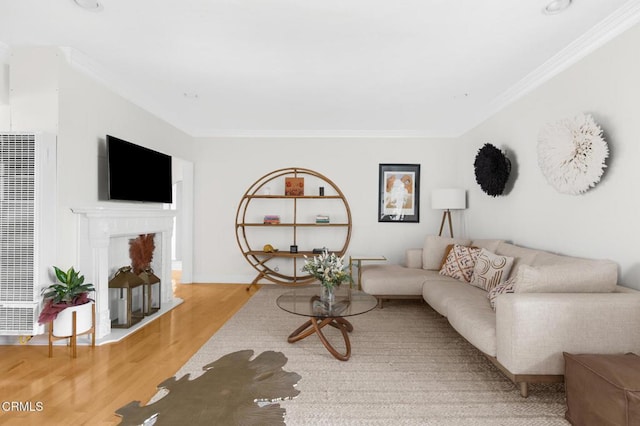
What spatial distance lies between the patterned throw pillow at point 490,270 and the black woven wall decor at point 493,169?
0.84m

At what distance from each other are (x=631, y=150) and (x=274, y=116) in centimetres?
364

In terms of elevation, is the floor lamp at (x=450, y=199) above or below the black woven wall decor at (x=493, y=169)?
below

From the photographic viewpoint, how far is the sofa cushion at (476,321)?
7.17 feet

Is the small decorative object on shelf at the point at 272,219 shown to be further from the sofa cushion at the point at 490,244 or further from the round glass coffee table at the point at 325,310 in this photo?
the sofa cushion at the point at 490,244

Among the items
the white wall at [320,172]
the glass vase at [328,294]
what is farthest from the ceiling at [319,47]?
the glass vase at [328,294]

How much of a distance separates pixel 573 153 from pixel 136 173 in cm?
402

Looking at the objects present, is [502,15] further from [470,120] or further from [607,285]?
[470,120]

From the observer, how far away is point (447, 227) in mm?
5289

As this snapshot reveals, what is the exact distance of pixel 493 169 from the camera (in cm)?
381

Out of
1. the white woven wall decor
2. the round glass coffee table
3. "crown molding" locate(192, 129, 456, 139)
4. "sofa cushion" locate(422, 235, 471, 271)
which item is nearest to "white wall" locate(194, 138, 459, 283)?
"crown molding" locate(192, 129, 456, 139)

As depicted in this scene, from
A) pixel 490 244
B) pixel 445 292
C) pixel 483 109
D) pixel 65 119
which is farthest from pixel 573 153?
pixel 65 119

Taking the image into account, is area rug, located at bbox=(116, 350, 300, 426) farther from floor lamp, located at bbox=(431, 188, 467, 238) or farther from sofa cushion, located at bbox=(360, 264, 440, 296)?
floor lamp, located at bbox=(431, 188, 467, 238)

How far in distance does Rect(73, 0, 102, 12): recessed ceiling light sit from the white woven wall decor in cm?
349

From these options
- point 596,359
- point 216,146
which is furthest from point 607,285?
point 216,146
